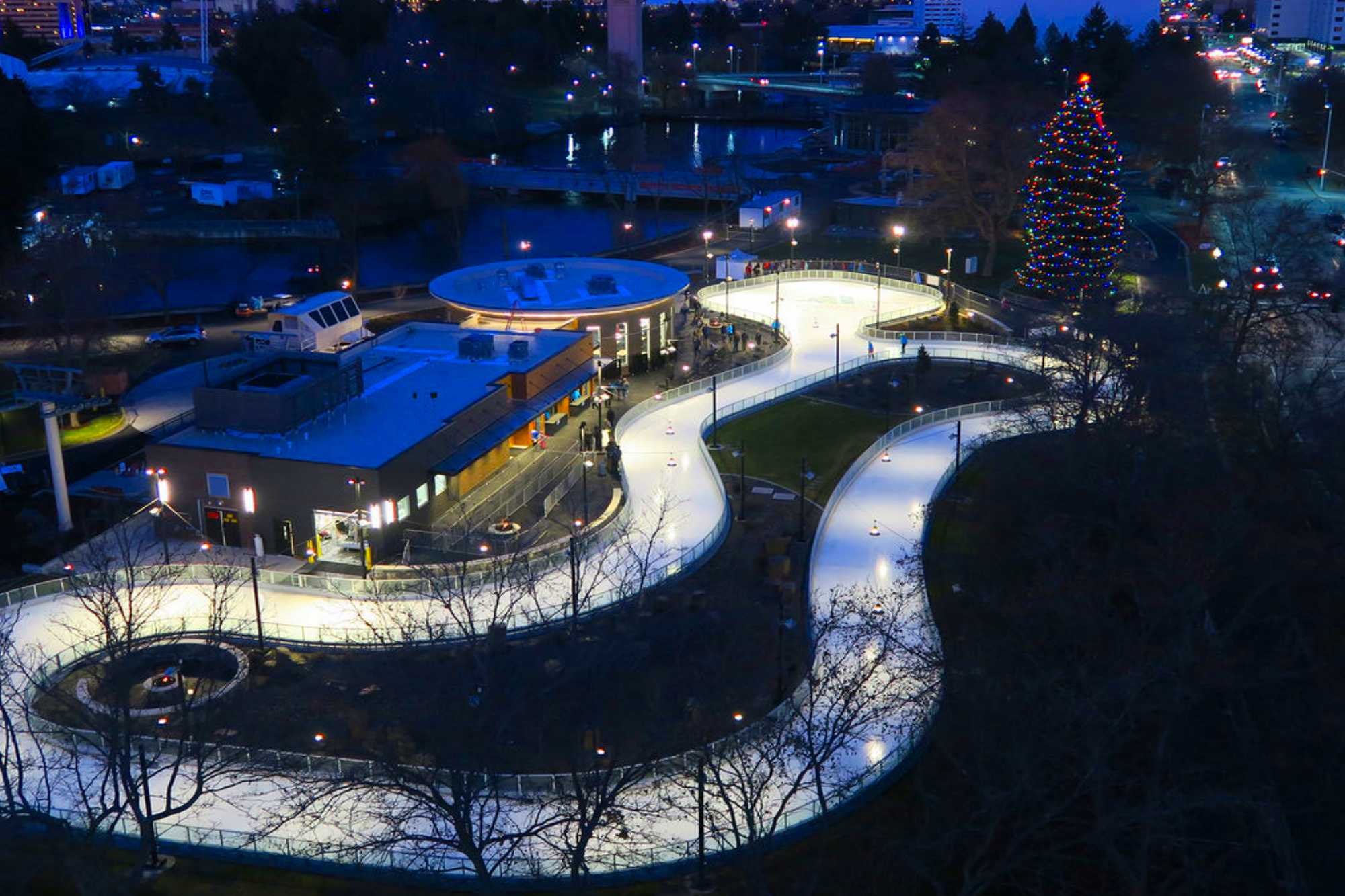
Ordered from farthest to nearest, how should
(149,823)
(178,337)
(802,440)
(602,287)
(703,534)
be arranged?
1. (178,337)
2. (602,287)
3. (802,440)
4. (703,534)
5. (149,823)

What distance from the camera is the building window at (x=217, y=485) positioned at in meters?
23.3

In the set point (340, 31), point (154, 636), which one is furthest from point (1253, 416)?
point (340, 31)

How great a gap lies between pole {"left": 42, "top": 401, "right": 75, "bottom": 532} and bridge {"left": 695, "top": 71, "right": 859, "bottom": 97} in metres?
73.9

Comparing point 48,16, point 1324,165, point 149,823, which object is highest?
point 48,16

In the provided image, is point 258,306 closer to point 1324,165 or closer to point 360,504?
point 360,504

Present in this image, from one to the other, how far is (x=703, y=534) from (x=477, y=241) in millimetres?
40192

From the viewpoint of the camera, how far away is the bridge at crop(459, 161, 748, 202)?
66.3m

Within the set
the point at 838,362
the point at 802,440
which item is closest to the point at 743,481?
the point at 802,440

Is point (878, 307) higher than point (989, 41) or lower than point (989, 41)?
lower

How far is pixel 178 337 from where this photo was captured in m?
37.7

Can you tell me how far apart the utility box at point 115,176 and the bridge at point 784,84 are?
4537 centimetres

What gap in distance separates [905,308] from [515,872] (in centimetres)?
2885

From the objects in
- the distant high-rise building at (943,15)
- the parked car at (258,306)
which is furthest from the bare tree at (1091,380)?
the distant high-rise building at (943,15)

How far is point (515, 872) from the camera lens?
1449 centimetres
